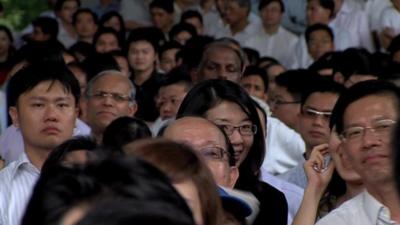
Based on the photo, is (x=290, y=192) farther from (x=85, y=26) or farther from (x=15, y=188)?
(x=85, y=26)

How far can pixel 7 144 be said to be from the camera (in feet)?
23.2

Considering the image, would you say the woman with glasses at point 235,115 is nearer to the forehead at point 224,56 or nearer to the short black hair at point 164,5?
the forehead at point 224,56

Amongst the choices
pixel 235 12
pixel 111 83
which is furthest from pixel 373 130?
pixel 235 12

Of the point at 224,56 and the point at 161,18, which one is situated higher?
the point at 224,56

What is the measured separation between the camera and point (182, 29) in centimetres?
1333

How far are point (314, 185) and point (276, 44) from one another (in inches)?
339

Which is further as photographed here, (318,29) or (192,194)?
(318,29)

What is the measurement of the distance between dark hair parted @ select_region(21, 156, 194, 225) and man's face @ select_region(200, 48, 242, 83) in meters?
6.45

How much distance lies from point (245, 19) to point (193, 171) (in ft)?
36.8

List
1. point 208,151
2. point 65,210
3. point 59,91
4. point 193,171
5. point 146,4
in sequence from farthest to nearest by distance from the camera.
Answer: point 146,4, point 59,91, point 208,151, point 193,171, point 65,210

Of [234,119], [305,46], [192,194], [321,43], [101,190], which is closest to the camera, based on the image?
[101,190]

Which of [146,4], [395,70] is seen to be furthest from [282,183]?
[146,4]

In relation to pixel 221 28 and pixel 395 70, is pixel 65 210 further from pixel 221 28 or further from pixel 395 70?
pixel 221 28

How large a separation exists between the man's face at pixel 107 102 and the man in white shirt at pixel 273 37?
560cm
